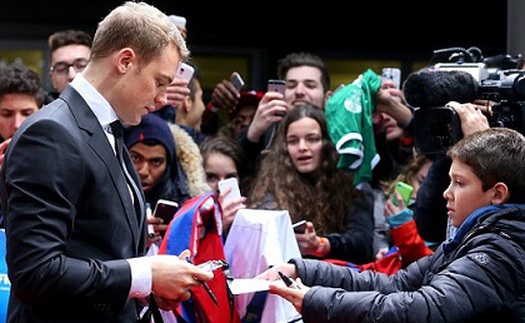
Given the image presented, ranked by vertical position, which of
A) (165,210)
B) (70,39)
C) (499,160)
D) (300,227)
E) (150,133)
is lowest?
(300,227)

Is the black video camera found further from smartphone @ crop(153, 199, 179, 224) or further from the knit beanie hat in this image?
the knit beanie hat

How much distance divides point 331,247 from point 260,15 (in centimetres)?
367

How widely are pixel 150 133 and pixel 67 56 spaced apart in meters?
0.87

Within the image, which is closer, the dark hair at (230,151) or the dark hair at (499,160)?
the dark hair at (499,160)

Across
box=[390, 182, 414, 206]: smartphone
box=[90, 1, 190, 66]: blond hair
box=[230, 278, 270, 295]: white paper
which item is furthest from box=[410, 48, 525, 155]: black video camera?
box=[90, 1, 190, 66]: blond hair

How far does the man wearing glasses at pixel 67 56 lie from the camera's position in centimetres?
536

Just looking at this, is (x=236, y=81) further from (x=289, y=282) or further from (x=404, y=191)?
(x=289, y=282)

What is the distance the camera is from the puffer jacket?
3.05 metres

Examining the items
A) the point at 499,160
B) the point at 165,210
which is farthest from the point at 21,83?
the point at 499,160

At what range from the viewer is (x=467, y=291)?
3.05 m

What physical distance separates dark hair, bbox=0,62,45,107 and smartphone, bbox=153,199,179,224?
3.08ft

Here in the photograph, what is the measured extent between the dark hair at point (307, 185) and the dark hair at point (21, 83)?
3.76 ft

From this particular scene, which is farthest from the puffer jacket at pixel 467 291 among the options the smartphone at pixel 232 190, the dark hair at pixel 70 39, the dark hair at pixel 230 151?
the dark hair at pixel 70 39

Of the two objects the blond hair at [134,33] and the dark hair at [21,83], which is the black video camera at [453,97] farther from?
the dark hair at [21,83]
